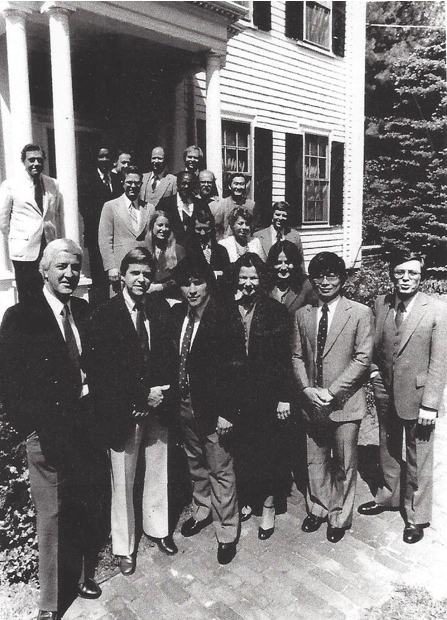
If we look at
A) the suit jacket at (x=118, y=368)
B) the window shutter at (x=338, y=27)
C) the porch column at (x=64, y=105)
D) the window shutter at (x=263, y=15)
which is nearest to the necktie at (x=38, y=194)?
the porch column at (x=64, y=105)

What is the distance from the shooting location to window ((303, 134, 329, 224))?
11156mm

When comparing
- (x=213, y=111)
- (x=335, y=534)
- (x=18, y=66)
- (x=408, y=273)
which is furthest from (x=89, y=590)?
(x=213, y=111)

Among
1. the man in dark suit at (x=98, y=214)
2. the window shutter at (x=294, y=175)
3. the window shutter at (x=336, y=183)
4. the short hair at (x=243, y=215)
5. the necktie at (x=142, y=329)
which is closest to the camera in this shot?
the necktie at (x=142, y=329)

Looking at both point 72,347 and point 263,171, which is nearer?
point 72,347

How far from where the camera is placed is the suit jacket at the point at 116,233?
4.89 metres

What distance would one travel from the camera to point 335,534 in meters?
3.44

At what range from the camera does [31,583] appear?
300 cm

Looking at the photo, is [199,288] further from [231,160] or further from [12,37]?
[231,160]

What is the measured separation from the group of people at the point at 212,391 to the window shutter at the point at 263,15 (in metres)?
7.30

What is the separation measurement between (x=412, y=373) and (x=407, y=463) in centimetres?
68

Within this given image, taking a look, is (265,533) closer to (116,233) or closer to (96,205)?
(116,233)

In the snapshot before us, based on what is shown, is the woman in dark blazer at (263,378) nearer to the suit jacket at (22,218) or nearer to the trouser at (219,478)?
the trouser at (219,478)

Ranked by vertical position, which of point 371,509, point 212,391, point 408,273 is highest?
point 408,273

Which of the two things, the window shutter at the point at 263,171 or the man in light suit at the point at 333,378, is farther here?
the window shutter at the point at 263,171
